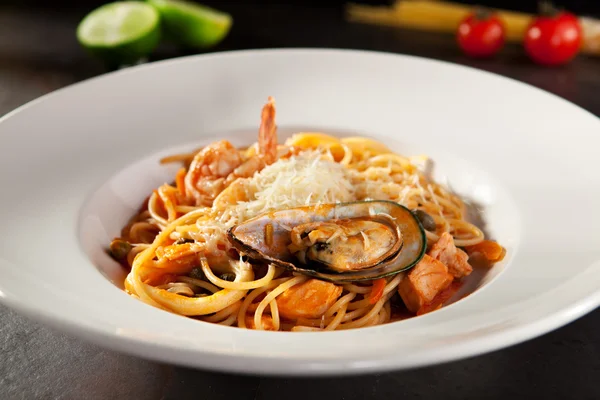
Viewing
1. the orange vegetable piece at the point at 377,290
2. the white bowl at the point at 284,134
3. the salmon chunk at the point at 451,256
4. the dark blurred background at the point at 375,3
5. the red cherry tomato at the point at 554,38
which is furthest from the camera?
the dark blurred background at the point at 375,3

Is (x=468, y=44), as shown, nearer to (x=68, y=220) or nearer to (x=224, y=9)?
(x=224, y=9)

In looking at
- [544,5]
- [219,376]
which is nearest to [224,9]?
[544,5]

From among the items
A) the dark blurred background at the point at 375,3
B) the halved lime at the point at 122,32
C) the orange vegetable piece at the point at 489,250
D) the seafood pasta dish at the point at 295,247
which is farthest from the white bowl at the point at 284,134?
the dark blurred background at the point at 375,3

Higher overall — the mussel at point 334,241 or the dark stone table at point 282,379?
the mussel at point 334,241

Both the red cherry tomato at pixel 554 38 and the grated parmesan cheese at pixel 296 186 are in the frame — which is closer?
the grated parmesan cheese at pixel 296 186

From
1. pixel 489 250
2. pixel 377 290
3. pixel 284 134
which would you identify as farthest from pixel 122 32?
pixel 489 250

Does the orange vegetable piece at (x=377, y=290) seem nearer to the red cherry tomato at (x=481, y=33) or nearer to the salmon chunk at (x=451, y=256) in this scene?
the salmon chunk at (x=451, y=256)

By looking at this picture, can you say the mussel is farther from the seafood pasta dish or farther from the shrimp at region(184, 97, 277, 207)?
the shrimp at region(184, 97, 277, 207)
